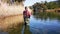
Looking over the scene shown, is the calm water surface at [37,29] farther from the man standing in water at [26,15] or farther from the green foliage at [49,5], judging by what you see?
the green foliage at [49,5]

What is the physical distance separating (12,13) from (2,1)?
2.94 ft

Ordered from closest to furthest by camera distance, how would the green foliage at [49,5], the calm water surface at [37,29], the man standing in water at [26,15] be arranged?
the calm water surface at [37,29]
the man standing in water at [26,15]
the green foliage at [49,5]

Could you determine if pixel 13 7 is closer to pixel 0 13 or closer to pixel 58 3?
pixel 0 13

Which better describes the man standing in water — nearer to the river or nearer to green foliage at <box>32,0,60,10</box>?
the river

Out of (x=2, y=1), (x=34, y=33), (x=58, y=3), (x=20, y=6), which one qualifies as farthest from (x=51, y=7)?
(x=34, y=33)

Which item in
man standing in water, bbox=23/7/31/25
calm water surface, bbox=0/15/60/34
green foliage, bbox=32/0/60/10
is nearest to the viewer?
calm water surface, bbox=0/15/60/34

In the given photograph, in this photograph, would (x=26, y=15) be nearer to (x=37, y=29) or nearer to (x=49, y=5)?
(x=37, y=29)

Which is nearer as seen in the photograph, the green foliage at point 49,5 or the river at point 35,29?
the river at point 35,29

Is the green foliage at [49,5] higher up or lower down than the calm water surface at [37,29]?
higher up

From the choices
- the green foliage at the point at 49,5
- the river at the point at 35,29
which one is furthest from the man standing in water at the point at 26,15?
the green foliage at the point at 49,5

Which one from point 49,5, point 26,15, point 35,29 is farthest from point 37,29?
point 49,5

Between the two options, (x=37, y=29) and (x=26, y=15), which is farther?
(x=26, y=15)

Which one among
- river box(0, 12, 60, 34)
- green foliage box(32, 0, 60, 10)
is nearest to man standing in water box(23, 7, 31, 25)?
river box(0, 12, 60, 34)

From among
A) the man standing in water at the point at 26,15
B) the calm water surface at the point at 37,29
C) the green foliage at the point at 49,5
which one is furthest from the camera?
the green foliage at the point at 49,5
